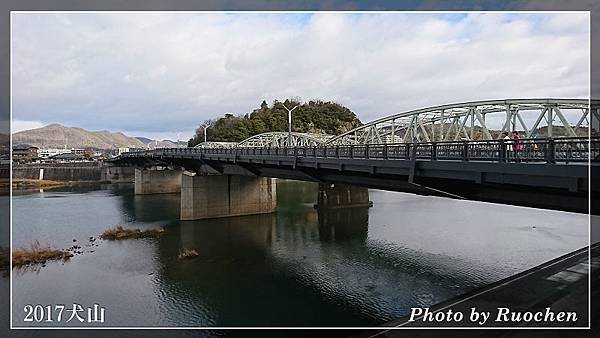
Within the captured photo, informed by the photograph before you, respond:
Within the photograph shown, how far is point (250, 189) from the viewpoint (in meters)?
42.4

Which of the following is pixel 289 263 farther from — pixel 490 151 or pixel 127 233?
pixel 127 233

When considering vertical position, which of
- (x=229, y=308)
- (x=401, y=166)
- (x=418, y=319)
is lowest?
(x=229, y=308)

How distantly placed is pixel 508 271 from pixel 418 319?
976 cm

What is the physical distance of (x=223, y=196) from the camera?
4088 cm

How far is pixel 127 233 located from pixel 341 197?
2374 cm

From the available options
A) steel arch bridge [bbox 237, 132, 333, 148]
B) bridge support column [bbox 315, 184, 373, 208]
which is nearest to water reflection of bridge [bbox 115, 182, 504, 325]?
bridge support column [bbox 315, 184, 373, 208]

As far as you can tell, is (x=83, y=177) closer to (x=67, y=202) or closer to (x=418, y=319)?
(x=67, y=202)

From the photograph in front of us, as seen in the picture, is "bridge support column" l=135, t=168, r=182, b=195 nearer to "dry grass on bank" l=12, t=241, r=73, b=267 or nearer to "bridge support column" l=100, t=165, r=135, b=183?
"bridge support column" l=100, t=165, r=135, b=183

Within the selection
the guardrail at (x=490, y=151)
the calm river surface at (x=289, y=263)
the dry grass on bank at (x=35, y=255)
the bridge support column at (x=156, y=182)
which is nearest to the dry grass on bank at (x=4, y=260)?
the dry grass on bank at (x=35, y=255)

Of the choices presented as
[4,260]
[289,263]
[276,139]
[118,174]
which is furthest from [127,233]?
[118,174]

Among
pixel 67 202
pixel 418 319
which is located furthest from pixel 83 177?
pixel 418 319

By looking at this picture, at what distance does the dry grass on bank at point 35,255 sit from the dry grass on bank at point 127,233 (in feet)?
17.0

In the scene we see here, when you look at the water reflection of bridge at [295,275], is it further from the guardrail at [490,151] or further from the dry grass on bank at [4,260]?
the dry grass on bank at [4,260]

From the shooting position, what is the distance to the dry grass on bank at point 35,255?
24.2 m
